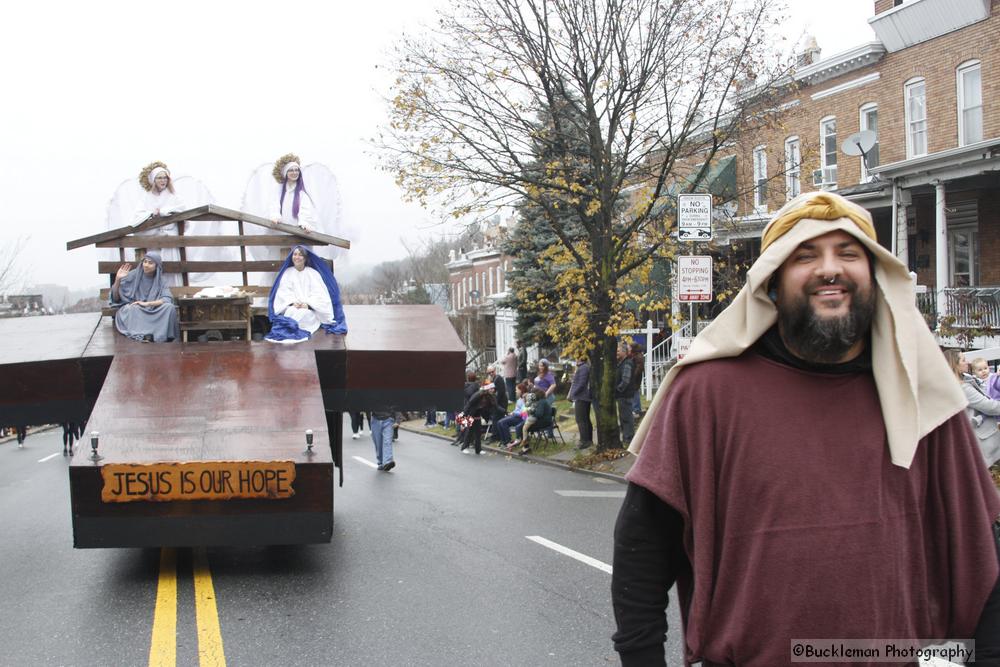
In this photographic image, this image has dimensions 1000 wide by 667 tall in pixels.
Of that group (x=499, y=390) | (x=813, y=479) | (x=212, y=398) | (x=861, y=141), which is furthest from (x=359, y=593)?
(x=499, y=390)

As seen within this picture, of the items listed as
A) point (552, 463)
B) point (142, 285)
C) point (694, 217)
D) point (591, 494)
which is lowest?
point (552, 463)

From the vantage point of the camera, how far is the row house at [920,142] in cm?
1961

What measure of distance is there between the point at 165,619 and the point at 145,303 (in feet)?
16.4

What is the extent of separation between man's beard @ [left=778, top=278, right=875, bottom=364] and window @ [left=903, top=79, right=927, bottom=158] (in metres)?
21.3

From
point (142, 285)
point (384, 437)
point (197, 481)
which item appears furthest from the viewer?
point (384, 437)

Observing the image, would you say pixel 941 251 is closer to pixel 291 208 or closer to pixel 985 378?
pixel 985 378

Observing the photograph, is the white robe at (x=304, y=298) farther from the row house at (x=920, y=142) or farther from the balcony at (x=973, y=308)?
the balcony at (x=973, y=308)

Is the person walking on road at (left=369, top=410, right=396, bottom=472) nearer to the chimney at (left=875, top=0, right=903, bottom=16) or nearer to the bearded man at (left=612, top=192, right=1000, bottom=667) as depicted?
the bearded man at (left=612, top=192, right=1000, bottom=667)

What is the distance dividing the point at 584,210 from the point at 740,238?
946 cm

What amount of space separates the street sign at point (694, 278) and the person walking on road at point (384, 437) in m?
5.55

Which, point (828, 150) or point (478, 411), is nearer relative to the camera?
point (478, 411)

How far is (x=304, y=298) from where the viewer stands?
11.3m

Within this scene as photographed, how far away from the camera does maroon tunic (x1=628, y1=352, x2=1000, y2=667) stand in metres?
2.44

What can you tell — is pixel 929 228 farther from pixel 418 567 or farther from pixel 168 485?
pixel 168 485
